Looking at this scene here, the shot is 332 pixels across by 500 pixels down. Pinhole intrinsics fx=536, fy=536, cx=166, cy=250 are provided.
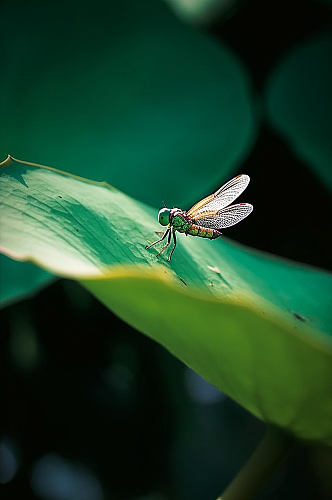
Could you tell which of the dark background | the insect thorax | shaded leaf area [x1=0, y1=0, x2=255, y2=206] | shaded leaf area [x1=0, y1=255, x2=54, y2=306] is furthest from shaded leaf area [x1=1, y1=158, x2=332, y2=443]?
the dark background

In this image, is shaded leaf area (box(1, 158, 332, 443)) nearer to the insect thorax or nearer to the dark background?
the insect thorax

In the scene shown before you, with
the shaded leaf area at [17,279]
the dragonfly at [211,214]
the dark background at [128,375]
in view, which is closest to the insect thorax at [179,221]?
the dragonfly at [211,214]

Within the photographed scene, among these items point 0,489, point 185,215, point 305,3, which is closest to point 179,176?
point 185,215

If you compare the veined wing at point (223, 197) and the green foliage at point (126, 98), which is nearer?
the veined wing at point (223, 197)

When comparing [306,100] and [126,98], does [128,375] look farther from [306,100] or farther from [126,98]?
[306,100]

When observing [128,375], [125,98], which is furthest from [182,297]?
[128,375]

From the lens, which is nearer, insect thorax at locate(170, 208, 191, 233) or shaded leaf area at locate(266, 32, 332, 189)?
insect thorax at locate(170, 208, 191, 233)

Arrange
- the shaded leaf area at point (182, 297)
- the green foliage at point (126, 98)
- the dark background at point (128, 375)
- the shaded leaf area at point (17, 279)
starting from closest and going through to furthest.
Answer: the shaded leaf area at point (182, 297) < the shaded leaf area at point (17, 279) < the green foliage at point (126, 98) < the dark background at point (128, 375)

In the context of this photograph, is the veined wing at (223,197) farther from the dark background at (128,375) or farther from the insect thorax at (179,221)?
the dark background at (128,375)
